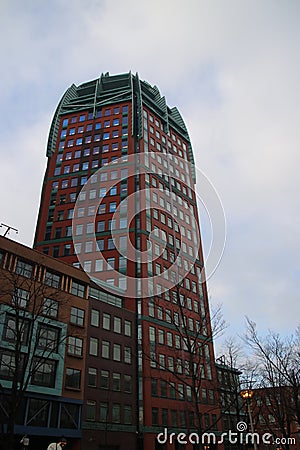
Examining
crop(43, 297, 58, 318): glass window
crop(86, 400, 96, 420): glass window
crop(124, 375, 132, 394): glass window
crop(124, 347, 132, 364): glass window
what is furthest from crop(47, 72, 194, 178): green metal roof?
crop(86, 400, 96, 420): glass window

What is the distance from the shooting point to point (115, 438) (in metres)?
46.5

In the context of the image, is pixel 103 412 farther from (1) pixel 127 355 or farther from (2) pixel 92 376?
(1) pixel 127 355

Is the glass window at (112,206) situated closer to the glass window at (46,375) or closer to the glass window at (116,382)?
the glass window at (116,382)

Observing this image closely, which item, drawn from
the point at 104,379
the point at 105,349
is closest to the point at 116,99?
the point at 105,349

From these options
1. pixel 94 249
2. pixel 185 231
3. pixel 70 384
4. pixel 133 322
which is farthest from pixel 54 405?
pixel 185 231

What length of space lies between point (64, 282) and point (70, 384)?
10880mm

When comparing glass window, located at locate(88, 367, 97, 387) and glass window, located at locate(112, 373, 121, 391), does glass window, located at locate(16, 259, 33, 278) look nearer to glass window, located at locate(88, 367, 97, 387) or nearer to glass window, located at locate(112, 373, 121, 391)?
glass window, located at locate(88, 367, 97, 387)

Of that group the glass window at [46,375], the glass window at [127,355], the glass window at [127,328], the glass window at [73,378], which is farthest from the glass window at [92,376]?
the glass window at [127,328]

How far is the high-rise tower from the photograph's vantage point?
56.0 m

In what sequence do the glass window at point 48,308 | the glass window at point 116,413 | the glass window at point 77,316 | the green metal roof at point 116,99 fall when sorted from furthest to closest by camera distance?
the green metal roof at point 116,99 < the glass window at point 116,413 < the glass window at point 77,316 < the glass window at point 48,308

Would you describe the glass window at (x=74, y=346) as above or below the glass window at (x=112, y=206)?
below

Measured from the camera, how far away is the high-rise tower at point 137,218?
56000 mm

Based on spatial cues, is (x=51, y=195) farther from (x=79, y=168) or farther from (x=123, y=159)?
(x=123, y=159)

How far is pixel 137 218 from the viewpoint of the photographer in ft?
225
